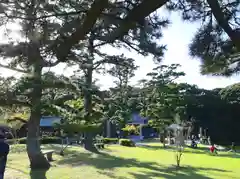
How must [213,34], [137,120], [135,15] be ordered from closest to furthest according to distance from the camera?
[135,15] < [213,34] < [137,120]

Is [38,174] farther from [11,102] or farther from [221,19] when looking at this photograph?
[221,19]

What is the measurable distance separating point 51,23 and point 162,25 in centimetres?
103

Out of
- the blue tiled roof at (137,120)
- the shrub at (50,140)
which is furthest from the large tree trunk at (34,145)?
the blue tiled roof at (137,120)

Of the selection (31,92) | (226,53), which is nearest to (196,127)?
(31,92)

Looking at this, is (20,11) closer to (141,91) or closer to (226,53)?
(226,53)

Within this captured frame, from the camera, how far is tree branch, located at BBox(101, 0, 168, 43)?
238cm

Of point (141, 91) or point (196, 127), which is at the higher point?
point (141, 91)

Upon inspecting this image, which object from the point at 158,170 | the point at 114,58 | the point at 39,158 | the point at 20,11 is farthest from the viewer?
the point at 114,58

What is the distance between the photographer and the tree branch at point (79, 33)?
2.39 metres

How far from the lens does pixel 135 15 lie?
2557 millimetres

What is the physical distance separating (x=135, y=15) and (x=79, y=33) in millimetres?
438

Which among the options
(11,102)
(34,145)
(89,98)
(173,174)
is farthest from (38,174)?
(173,174)

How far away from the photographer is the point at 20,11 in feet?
9.59

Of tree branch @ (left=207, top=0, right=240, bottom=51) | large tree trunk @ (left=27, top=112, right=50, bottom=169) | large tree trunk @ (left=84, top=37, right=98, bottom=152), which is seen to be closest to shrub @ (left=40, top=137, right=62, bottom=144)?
large tree trunk @ (left=84, top=37, right=98, bottom=152)
